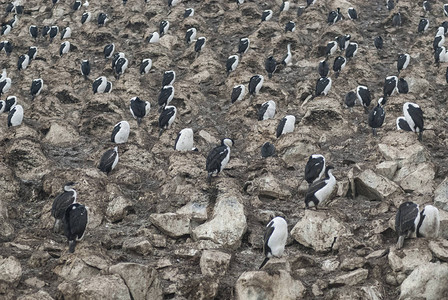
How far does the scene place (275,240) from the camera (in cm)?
1191

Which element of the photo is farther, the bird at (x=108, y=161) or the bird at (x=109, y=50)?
the bird at (x=109, y=50)

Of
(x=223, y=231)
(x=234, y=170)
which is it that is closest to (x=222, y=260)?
(x=223, y=231)

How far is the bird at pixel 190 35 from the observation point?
96.6 feet

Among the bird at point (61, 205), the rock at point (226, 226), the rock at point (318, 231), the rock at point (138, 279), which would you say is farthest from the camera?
the bird at point (61, 205)

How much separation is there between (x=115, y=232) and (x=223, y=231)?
2.57m

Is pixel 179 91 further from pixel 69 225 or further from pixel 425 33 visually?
pixel 425 33

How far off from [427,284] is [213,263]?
3964mm

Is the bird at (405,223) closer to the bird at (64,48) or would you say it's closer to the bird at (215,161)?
the bird at (215,161)

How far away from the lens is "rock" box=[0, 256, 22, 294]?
36.4 feet

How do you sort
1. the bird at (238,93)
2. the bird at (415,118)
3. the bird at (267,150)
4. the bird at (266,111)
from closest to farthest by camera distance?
the bird at (267,150) → the bird at (415,118) → the bird at (266,111) → the bird at (238,93)

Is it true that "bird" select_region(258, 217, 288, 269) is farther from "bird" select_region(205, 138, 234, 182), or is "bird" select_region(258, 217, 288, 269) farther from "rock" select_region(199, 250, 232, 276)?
"bird" select_region(205, 138, 234, 182)

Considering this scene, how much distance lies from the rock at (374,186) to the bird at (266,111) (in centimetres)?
622

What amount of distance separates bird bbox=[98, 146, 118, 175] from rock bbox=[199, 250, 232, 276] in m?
5.39

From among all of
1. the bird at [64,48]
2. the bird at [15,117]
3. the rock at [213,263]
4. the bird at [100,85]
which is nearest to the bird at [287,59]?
→ the bird at [100,85]
